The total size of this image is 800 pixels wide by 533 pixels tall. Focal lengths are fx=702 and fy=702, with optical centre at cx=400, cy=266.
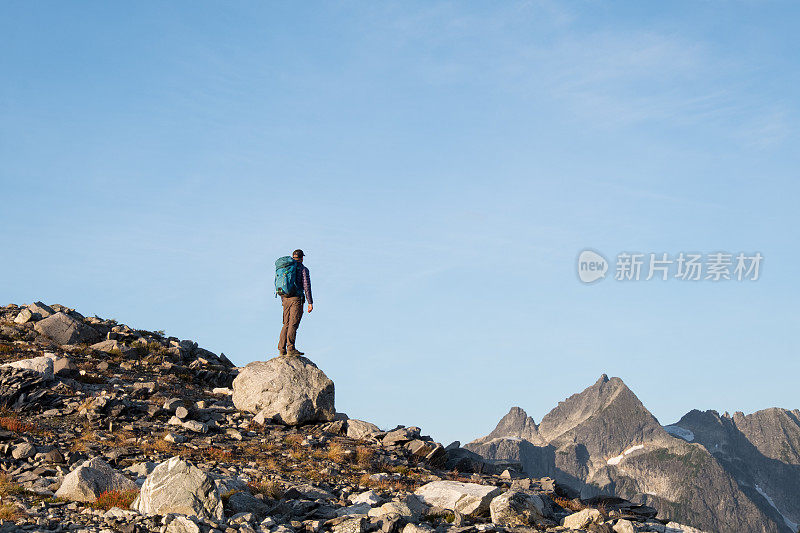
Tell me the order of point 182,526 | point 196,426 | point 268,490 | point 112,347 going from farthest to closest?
point 112,347 < point 196,426 < point 268,490 < point 182,526

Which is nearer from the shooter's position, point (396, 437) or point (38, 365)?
point (396, 437)

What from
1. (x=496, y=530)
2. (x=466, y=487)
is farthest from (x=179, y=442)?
(x=496, y=530)

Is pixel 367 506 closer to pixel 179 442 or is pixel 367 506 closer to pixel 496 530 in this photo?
pixel 496 530

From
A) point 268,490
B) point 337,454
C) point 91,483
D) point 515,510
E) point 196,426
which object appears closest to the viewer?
point 91,483

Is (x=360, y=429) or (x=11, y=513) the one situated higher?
(x=360, y=429)

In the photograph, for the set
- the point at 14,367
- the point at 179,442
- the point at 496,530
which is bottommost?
the point at 496,530

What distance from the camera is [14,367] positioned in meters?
25.2

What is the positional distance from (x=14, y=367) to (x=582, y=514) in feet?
Answer: 67.1

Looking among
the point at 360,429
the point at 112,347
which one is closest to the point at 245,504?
the point at 360,429

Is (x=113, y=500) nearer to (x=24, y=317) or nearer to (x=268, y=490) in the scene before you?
(x=268, y=490)

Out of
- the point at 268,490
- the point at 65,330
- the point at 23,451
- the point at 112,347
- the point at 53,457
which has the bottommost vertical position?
the point at 268,490

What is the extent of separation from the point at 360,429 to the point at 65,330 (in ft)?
57.0

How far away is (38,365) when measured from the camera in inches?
1017

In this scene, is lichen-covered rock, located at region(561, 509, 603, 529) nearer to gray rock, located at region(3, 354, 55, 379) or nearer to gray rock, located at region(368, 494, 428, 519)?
gray rock, located at region(368, 494, 428, 519)
